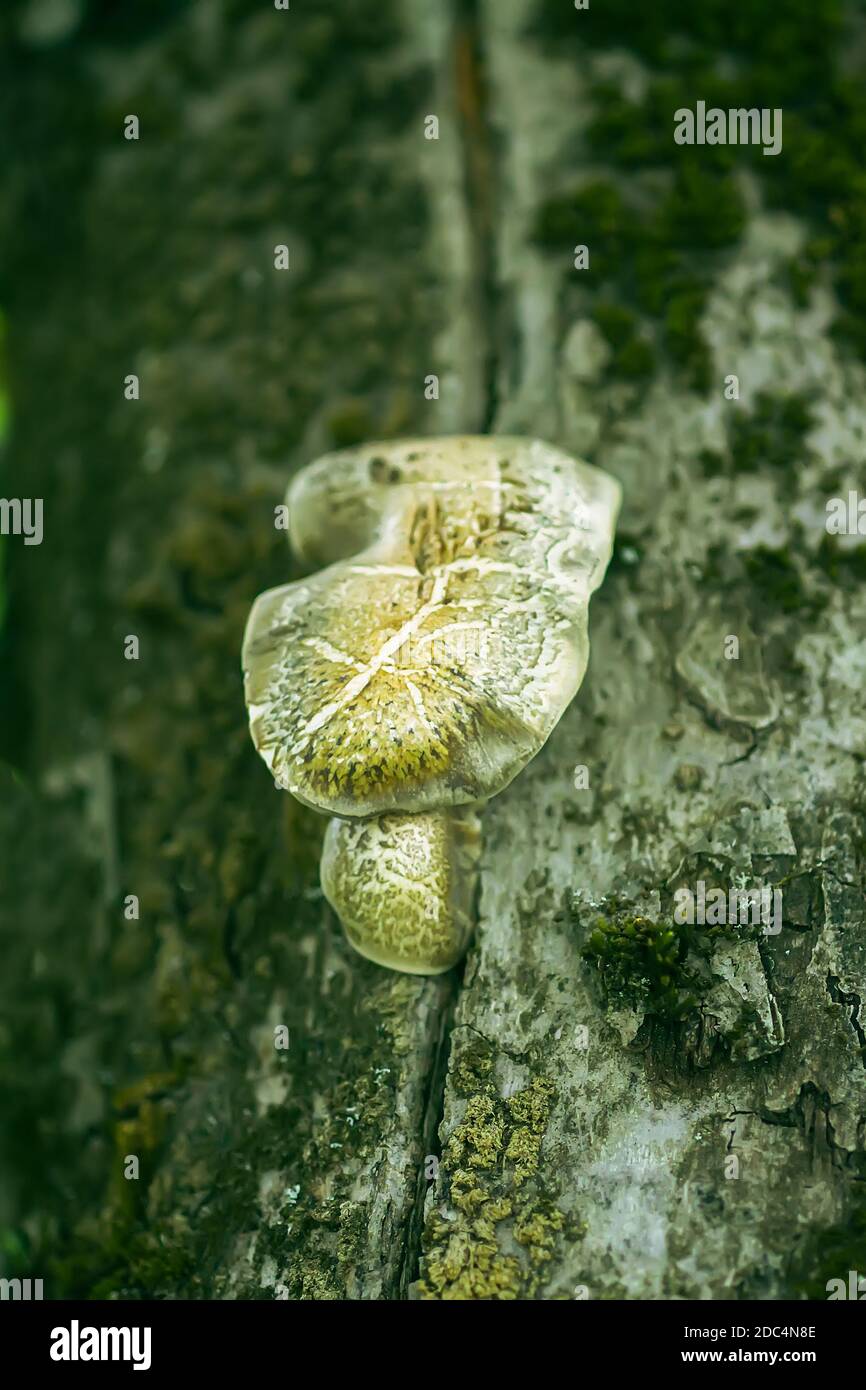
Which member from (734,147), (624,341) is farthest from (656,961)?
(734,147)

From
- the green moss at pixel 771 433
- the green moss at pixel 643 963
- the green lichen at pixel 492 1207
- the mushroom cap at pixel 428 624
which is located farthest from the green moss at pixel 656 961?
the green moss at pixel 771 433

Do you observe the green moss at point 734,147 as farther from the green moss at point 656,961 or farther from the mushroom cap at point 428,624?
the green moss at point 656,961

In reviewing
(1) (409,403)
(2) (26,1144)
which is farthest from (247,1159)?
(1) (409,403)

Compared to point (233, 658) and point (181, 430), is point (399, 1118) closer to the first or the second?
point (233, 658)

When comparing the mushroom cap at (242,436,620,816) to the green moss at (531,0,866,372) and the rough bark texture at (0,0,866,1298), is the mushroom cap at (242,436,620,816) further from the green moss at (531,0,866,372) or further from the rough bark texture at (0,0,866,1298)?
the green moss at (531,0,866,372)

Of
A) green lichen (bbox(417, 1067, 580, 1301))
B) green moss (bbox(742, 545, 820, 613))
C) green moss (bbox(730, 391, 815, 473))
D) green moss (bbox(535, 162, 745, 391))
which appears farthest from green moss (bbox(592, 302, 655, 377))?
green lichen (bbox(417, 1067, 580, 1301))
